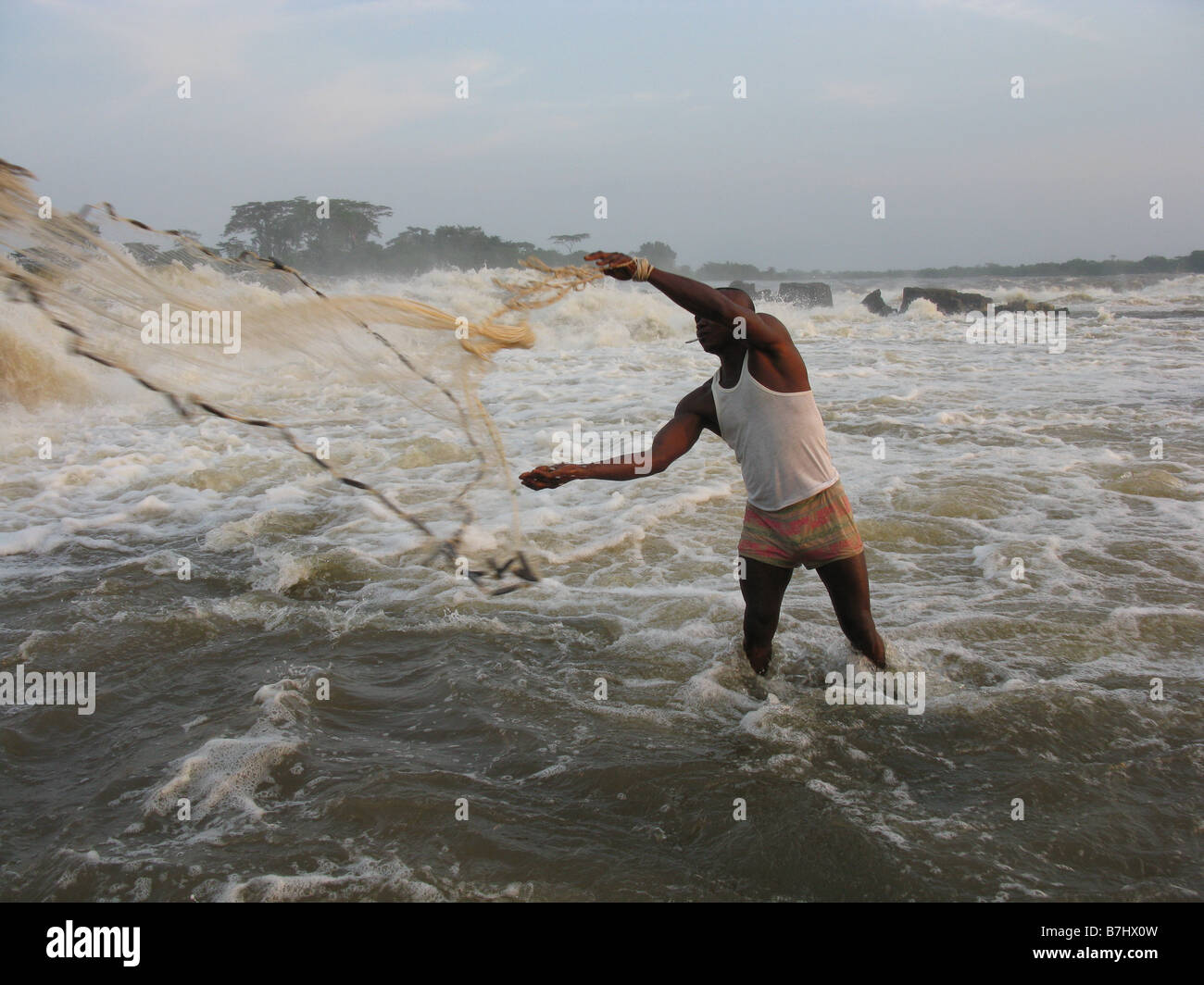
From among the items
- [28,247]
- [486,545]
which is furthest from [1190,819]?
[28,247]

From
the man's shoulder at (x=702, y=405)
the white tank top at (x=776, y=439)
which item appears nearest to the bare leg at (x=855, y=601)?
the white tank top at (x=776, y=439)

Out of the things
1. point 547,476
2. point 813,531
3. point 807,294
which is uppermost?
point 807,294

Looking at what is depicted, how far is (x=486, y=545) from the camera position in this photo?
6469 millimetres

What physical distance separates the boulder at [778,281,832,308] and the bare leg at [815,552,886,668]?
3349cm

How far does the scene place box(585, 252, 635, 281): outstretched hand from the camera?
118 inches

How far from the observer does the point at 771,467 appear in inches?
143

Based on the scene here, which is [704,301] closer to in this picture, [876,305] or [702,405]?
[702,405]

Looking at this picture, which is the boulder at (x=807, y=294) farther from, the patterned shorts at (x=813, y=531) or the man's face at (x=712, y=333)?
the man's face at (x=712, y=333)

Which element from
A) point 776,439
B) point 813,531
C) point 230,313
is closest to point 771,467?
point 776,439

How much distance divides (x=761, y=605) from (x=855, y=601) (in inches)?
16.4

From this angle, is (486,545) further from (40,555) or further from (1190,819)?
(1190,819)

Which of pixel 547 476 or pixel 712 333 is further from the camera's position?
pixel 547 476

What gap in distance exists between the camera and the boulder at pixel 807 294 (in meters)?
36.0

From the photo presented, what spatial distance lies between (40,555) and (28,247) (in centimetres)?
280
